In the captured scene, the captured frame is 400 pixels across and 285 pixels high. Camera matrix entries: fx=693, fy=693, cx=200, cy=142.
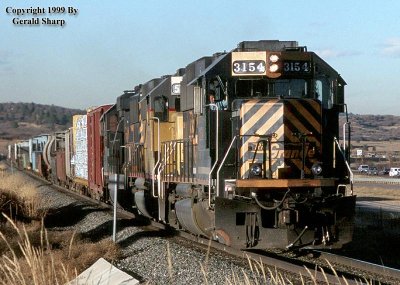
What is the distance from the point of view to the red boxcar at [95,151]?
25.2m

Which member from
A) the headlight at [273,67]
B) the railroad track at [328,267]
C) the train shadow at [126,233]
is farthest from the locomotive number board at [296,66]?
the train shadow at [126,233]

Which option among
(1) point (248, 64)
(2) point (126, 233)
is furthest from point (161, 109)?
(1) point (248, 64)

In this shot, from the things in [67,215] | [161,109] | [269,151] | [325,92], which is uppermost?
[325,92]

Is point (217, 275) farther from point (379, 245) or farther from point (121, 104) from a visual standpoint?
point (121, 104)

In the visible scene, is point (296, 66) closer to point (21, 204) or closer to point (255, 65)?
point (255, 65)

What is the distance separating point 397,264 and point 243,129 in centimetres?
397

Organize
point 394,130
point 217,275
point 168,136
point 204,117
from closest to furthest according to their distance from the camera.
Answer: point 217,275 → point 204,117 → point 168,136 → point 394,130

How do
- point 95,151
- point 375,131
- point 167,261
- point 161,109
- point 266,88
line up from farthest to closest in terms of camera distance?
point 375,131, point 95,151, point 161,109, point 266,88, point 167,261

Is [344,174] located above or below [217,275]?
above

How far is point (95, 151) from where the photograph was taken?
25906mm

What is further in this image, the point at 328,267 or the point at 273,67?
the point at 273,67

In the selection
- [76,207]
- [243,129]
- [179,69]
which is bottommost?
[76,207]

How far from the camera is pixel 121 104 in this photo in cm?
2350

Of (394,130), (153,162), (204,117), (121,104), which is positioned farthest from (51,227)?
(394,130)
